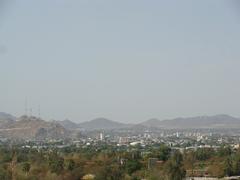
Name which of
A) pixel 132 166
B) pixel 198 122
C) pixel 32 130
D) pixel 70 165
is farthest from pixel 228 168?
pixel 198 122

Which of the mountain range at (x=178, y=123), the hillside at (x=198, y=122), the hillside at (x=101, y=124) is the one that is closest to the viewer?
the hillside at (x=198, y=122)

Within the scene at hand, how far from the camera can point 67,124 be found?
170 metres

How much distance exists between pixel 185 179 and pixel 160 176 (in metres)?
1.89

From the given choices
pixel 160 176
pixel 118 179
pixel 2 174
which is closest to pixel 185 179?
pixel 160 176

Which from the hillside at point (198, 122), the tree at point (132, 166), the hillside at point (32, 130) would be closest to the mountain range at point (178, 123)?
the hillside at point (198, 122)

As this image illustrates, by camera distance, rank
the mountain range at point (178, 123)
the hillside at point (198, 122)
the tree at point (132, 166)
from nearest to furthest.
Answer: the tree at point (132, 166)
the hillside at point (198, 122)
the mountain range at point (178, 123)

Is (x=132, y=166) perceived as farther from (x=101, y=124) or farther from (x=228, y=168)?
(x=101, y=124)

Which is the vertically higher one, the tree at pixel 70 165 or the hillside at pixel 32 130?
the hillside at pixel 32 130

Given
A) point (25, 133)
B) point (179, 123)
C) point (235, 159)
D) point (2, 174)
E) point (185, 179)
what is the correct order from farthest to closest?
point (179, 123), point (25, 133), point (235, 159), point (185, 179), point (2, 174)

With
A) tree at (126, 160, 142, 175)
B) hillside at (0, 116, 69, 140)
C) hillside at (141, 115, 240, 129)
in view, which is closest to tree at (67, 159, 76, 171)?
tree at (126, 160, 142, 175)

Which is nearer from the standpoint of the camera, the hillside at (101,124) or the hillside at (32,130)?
the hillside at (32,130)

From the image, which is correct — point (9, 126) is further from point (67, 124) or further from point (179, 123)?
point (179, 123)

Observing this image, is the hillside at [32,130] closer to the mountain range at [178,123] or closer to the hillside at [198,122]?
the mountain range at [178,123]

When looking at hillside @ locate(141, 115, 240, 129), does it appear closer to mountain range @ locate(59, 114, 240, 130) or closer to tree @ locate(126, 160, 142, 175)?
mountain range @ locate(59, 114, 240, 130)
